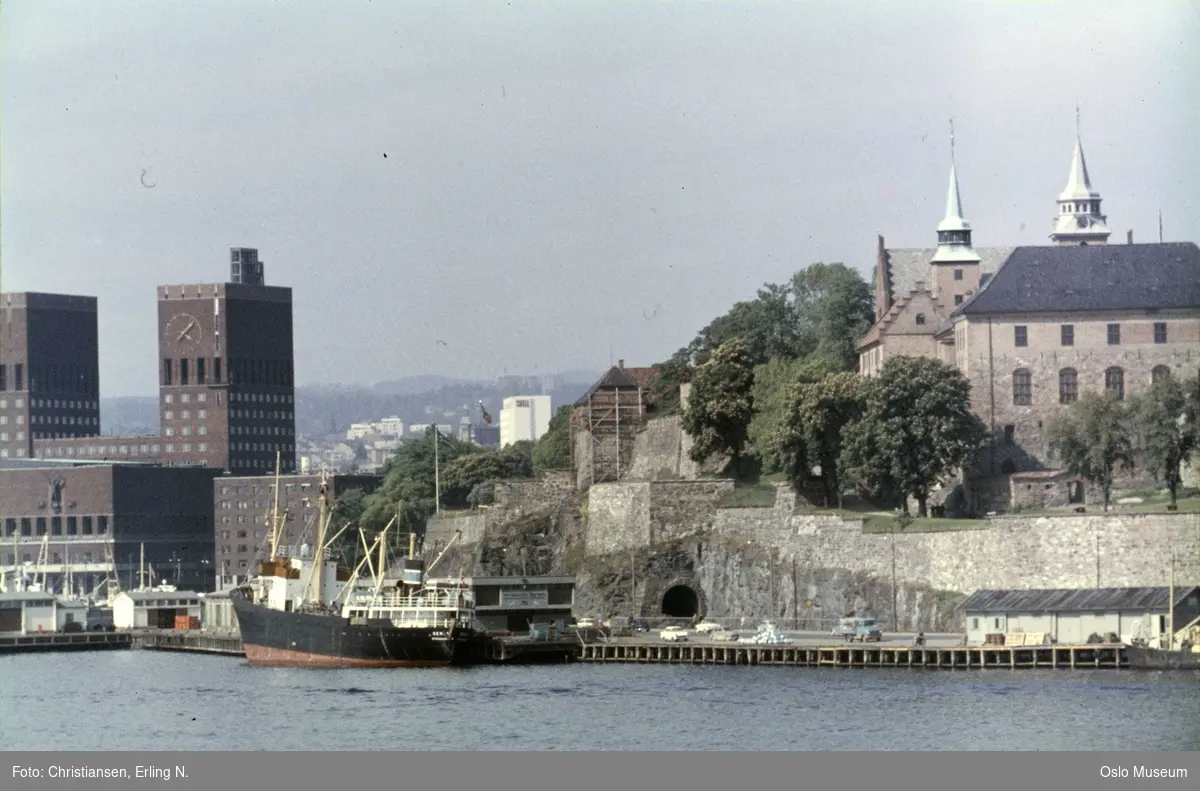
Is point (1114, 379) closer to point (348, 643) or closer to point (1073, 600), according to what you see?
point (1073, 600)

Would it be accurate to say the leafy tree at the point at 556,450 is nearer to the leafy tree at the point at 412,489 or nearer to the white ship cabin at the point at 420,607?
the leafy tree at the point at 412,489

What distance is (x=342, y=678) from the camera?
304ft

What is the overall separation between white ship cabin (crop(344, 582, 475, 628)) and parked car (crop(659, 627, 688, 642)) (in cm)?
713

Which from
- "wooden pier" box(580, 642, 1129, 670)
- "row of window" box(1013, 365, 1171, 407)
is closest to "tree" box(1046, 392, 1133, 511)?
"row of window" box(1013, 365, 1171, 407)

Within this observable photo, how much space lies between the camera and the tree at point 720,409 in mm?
117375

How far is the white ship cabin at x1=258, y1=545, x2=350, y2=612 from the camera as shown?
354ft

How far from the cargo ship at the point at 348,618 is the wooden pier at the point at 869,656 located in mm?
5348

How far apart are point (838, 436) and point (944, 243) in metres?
16.0

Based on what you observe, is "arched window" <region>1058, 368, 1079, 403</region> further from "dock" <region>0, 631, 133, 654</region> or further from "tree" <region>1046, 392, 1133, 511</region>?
"dock" <region>0, 631, 133, 654</region>

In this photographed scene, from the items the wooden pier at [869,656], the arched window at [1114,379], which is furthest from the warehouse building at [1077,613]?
the arched window at [1114,379]

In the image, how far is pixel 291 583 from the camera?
10825cm

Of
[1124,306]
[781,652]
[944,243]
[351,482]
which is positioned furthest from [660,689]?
A: [351,482]

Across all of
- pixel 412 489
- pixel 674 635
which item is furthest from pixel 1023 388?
pixel 412 489

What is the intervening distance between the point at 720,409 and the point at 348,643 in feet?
80.9
